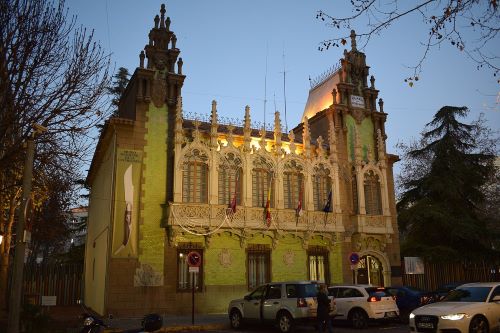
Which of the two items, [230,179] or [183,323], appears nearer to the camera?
[183,323]

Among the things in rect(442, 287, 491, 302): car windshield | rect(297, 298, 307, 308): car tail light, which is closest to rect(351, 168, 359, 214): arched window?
rect(297, 298, 307, 308): car tail light

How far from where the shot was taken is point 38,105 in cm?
1436

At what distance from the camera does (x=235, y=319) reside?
18031 millimetres

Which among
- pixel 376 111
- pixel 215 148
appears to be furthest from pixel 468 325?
pixel 376 111

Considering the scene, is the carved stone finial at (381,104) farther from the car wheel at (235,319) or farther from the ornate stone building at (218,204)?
the car wheel at (235,319)

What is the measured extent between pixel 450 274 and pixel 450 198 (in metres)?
5.54

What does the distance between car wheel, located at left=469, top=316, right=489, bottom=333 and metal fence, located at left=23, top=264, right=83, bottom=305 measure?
21.2 meters

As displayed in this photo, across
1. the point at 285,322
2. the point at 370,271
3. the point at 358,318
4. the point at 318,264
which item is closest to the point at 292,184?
the point at 318,264

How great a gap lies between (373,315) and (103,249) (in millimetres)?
14104

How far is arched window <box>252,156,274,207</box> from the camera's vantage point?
25.7 meters

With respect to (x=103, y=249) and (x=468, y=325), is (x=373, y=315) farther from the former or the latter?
(x=103, y=249)

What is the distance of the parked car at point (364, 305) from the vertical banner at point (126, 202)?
1025cm

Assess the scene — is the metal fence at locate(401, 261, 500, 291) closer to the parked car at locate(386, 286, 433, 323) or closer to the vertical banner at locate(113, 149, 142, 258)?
the parked car at locate(386, 286, 433, 323)

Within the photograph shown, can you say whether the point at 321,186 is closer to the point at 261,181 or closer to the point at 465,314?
the point at 261,181
